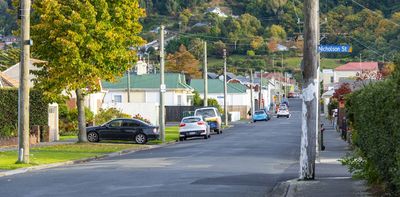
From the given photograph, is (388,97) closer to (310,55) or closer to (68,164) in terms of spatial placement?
(310,55)

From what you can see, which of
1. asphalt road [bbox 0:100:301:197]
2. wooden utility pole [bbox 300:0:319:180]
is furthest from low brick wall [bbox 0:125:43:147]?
wooden utility pole [bbox 300:0:319:180]

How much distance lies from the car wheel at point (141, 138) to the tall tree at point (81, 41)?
4.69 meters

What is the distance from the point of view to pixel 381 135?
14875mm

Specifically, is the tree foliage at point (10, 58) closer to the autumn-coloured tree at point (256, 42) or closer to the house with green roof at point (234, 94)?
the house with green roof at point (234, 94)

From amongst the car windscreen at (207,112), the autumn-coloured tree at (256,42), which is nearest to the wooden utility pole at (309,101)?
the car windscreen at (207,112)

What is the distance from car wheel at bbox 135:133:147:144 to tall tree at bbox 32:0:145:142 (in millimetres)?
4694

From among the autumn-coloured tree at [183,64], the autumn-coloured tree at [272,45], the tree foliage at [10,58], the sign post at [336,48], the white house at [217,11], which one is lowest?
the sign post at [336,48]

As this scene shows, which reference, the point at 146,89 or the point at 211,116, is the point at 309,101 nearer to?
the point at 211,116

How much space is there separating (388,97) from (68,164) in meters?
19.8

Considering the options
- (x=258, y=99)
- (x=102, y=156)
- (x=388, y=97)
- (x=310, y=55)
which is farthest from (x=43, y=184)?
(x=258, y=99)

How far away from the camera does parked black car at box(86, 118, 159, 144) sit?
162 ft

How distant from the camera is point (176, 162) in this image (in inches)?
1187

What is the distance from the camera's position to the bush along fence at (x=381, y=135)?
12.8m

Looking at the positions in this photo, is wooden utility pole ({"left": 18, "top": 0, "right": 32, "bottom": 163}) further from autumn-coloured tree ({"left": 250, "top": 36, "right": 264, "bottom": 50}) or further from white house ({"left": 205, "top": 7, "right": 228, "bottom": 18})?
white house ({"left": 205, "top": 7, "right": 228, "bottom": 18})
